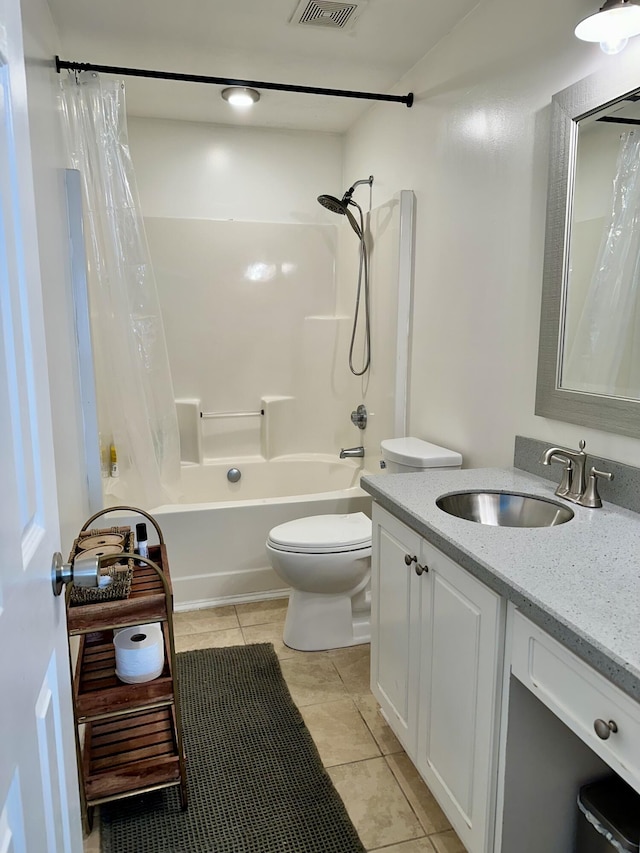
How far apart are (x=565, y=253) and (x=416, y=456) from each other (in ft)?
2.98

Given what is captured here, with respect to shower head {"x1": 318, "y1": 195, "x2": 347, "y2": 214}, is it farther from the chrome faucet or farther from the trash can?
the trash can

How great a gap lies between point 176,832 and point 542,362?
5.54 ft

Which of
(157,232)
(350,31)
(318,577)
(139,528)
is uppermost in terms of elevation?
(350,31)

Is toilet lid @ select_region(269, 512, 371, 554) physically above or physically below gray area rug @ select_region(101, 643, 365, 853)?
above

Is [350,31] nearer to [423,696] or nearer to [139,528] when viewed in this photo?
[139,528]

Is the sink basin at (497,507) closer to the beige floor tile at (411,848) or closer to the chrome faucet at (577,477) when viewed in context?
the chrome faucet at (577,477)

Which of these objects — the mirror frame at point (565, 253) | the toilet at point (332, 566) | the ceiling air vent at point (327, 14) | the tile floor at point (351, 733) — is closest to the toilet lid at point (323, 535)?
the toilet at point (332, 566)

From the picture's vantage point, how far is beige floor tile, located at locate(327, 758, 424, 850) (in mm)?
1549

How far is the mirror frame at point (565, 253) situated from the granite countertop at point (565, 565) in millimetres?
232

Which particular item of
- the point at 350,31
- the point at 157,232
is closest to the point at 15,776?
the point at 350,31

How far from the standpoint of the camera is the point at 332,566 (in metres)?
2.29

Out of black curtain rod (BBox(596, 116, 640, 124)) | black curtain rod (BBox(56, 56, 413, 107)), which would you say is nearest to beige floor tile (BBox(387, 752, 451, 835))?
black curtain rod (BBox(596, 116, 640, 124))

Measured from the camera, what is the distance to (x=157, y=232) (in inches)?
133

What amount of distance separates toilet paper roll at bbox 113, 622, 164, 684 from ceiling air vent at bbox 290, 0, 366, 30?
214 cm
